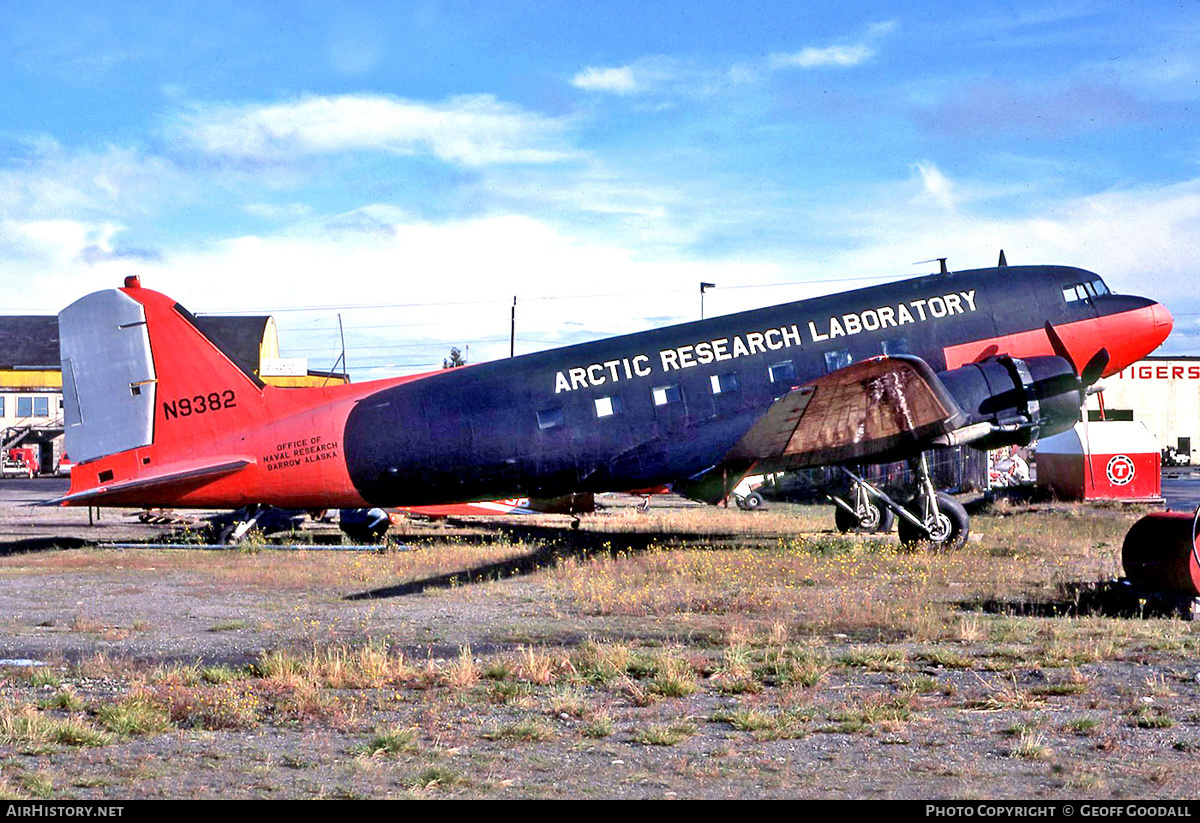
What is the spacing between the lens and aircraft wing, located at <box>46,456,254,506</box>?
22.6 metres

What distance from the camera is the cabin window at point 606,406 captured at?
22656mm

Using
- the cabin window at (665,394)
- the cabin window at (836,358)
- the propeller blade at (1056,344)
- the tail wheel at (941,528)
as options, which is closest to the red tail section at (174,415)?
the cabin window at (665,394)

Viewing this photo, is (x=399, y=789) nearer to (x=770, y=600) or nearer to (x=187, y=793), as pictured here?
(x=187, y=793)

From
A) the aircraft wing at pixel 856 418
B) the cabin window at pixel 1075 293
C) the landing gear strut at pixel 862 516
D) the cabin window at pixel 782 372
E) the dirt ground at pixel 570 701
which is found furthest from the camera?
the landing gear strut at pixel 862 516

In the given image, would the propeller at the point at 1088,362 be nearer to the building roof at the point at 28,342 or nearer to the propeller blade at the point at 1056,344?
the propeller blade at the point at 1056,344

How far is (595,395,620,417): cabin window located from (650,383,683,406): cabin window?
0.80 metres

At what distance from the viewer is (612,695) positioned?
11.1m

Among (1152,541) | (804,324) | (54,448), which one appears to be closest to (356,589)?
(804,324)

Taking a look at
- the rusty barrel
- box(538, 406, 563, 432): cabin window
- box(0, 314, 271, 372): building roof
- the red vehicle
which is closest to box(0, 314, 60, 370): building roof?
box(0, 314, 271, 372): building roof

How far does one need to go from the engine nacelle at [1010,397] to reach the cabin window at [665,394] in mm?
5286

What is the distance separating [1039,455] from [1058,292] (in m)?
19.2

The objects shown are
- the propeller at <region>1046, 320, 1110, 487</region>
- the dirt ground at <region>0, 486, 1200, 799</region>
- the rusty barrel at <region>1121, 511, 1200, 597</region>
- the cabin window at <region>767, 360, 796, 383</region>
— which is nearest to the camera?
the dirt ground at <region>0, 486, 1200, 799</region>

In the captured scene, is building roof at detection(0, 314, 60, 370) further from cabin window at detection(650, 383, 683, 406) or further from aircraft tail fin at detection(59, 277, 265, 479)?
cabin window at detection(650, 383, 683, 406)

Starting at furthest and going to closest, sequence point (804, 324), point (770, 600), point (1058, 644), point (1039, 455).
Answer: point (1039, 455)
point (804, 324)
point (770, 600)
point (1058, 644)
